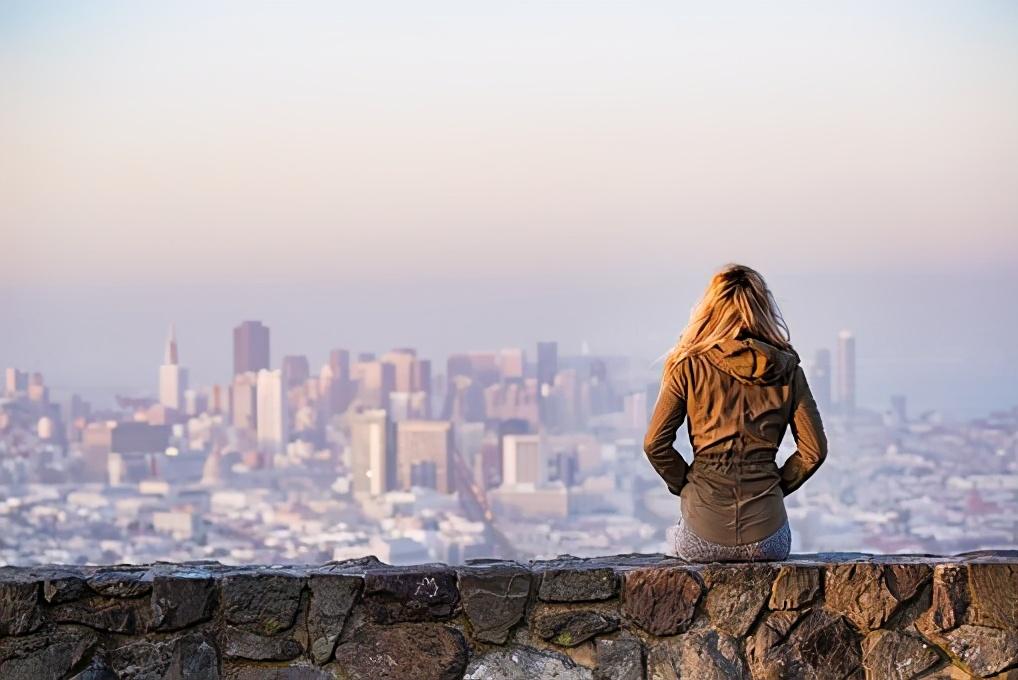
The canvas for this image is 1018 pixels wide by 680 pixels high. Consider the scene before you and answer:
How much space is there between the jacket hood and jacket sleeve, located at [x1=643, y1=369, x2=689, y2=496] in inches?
4.8

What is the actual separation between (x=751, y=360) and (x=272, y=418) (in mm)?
27611

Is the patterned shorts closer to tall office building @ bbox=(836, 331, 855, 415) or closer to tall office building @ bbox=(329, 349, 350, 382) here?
tall office building @ bbox=(836, 331, 855, 415)

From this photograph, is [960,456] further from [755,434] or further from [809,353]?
[755,434]

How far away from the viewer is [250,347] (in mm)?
36469

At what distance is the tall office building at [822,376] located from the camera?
992 inches

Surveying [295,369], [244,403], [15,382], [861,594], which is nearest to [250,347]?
[295,369]

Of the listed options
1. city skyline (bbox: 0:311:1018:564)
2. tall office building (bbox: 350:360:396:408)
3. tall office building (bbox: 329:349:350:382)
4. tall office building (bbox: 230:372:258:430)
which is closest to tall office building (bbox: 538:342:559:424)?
city skyline (bbox: 0:311:1018:564)

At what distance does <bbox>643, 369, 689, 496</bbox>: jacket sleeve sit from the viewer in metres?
3.50

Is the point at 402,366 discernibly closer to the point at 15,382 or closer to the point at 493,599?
the point at 15,382

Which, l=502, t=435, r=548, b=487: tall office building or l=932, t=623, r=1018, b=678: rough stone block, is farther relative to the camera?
l=502, t=435, r=548, b=487: tall office building

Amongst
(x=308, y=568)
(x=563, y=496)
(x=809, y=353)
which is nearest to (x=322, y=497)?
(x=563, y=496)

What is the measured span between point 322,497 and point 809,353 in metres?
11.4

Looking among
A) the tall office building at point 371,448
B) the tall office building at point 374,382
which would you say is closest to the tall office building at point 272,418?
the tall office building at point 371,448

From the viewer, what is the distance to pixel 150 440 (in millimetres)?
29359
